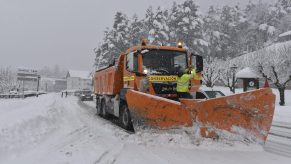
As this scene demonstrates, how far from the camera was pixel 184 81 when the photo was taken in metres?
10.6

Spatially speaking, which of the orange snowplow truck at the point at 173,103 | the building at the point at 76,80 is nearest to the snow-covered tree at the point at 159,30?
the orange snowplow truck at the point at 173,103

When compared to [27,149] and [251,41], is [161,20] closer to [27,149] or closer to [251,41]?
[251,41]

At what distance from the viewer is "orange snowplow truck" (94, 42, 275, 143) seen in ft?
26.1

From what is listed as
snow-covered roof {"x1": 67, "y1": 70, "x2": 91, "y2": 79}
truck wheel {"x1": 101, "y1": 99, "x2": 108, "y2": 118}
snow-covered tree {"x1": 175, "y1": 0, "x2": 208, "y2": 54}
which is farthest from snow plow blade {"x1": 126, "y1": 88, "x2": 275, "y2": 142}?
snow-covered roof {"x1": 67, "y1": 70, "x2": 91, "y2": 79}

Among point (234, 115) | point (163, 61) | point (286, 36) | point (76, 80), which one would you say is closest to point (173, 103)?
point (234, 115)

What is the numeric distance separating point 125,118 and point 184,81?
7.93ft

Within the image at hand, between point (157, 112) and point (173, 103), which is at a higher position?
point (173, 103)

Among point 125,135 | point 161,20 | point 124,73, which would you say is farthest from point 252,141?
point 161,20

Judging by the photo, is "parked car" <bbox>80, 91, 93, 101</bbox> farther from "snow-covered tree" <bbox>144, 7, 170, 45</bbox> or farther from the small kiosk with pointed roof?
the small kiosk with pointed roof

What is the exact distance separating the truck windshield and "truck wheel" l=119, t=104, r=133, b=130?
61.2 inches

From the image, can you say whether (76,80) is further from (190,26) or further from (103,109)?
(103,109)

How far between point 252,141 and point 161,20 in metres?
47.2

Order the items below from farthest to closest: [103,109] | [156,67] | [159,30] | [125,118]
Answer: [159,30] → [103,109] → [125,118] → [156,67]

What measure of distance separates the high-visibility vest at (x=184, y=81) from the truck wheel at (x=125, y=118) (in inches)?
73.4
